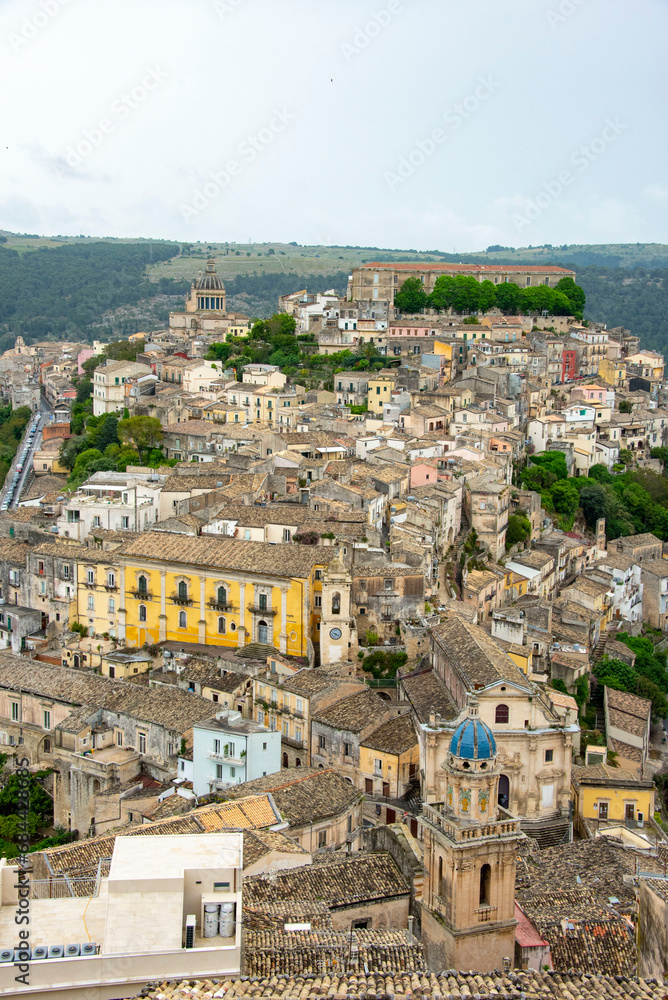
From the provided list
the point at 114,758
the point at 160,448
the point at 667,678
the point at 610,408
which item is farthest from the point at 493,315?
the point at 114,758

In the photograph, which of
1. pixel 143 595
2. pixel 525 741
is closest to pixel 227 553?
pixel 143 595

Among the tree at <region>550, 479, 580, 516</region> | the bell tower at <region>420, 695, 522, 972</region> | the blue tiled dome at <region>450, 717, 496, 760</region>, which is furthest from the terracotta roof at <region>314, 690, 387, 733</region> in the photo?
the tree at <region>550, 479, 580, 516</region>

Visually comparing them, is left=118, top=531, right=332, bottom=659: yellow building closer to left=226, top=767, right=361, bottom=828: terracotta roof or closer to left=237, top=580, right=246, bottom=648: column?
left=237, top=580, right=246, bottom=648: column

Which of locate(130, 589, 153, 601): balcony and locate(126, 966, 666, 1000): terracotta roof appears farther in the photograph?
locate(130, 589, 153, 601): balcony

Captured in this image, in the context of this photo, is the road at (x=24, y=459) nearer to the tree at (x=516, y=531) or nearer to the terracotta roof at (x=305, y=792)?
the tree at (x=516, y=531)

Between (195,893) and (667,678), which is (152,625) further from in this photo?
(195,893)

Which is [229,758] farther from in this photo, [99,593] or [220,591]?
[99,593]

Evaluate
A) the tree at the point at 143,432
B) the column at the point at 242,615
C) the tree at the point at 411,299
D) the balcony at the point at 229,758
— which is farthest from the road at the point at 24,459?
the balcony at the point at 229,758
